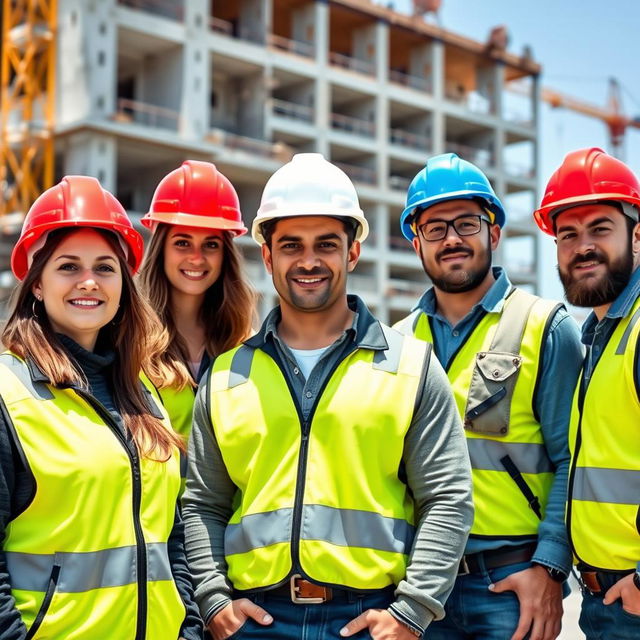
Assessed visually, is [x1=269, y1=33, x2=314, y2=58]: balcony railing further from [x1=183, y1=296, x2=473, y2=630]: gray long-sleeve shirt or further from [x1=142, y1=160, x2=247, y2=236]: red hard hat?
[x1=183, y1=296, x2=473, y2=630]: gray long-sleeve shirt

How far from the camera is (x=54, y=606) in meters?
2.64

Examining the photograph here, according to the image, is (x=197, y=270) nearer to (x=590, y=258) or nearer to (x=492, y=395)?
(x=492, y=395)

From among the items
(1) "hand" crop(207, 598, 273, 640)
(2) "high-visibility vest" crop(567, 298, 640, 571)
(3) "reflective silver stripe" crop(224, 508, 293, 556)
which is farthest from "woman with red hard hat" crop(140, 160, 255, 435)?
(2) "high-visibility vest" crop(567, 298, 640, 571)

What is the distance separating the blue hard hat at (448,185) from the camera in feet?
12.7

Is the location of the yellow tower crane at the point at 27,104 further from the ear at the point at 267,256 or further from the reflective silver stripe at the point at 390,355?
the reflective silver stripe at the point at 390,355

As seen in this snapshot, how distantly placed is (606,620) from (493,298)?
4.45 ft

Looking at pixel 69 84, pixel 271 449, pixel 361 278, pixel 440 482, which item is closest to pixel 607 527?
pixel 440 482

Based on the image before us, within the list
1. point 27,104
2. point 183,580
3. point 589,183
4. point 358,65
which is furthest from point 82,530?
point 358,65

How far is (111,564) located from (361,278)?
123 feet

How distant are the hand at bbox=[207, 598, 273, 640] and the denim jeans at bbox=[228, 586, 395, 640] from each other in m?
0.03

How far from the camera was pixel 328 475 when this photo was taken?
3016 millimetres

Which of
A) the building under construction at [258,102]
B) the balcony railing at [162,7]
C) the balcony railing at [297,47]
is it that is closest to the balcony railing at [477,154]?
the building under construction at [258,102]

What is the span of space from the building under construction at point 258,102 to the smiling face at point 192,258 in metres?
26.0

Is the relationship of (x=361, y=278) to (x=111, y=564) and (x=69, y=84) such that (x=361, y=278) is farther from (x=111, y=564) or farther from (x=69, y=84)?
(x=111, y=564)
